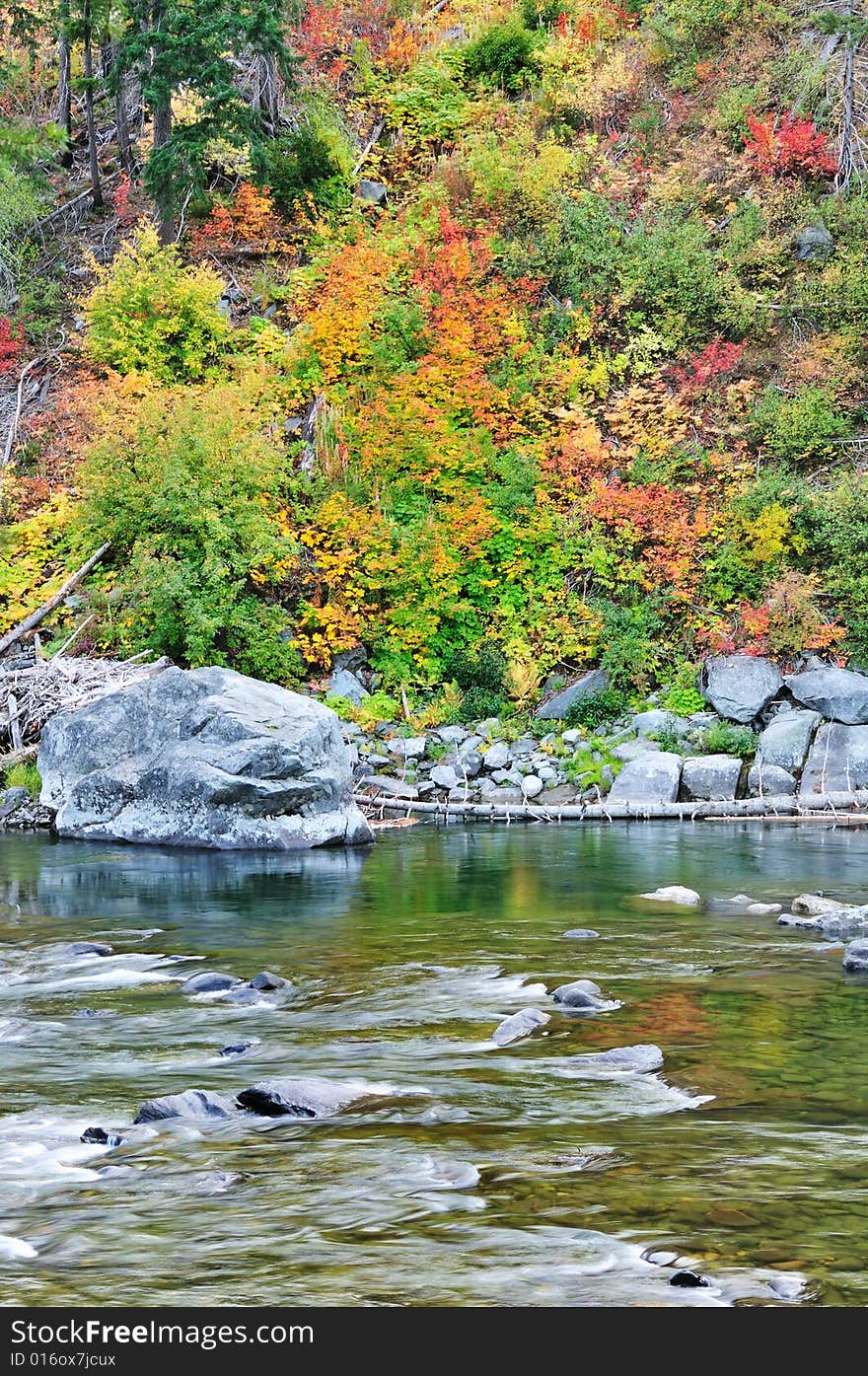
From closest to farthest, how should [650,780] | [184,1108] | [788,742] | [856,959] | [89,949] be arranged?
[184,1108], [856,959], [89,949], [650,780], [788,742]

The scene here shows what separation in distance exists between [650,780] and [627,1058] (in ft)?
42.8

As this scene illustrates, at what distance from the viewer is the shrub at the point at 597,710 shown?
2162 cm

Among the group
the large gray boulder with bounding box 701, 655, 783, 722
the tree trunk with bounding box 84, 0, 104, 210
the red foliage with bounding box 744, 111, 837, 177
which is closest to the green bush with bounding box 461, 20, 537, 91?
the red foliage with bounding box 744, 111, 837, 177

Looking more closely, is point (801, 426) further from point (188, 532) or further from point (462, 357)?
point (188, 532)

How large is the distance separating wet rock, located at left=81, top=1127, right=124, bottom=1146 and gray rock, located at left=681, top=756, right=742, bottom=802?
15.1 m

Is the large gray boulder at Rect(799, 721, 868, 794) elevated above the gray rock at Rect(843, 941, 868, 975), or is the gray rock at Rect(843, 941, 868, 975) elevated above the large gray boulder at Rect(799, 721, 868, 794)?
the large gray boulder at Rect(799, 721, 868, 794)

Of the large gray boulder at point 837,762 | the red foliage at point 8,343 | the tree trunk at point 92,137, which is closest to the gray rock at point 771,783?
the large gray boulder at point 837,762

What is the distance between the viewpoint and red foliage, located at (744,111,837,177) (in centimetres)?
2709

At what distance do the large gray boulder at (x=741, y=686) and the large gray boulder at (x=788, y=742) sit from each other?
704 millimetres

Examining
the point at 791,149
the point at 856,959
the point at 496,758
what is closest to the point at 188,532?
the point at 496,758

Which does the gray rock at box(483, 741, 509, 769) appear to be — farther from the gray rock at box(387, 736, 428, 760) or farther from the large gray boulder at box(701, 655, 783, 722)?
the large gray boulder at box(701, 655, 783, 722)

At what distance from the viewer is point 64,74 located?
31.2 m

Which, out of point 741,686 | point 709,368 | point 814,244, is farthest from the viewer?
point 814,244

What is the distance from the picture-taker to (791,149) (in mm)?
27141
